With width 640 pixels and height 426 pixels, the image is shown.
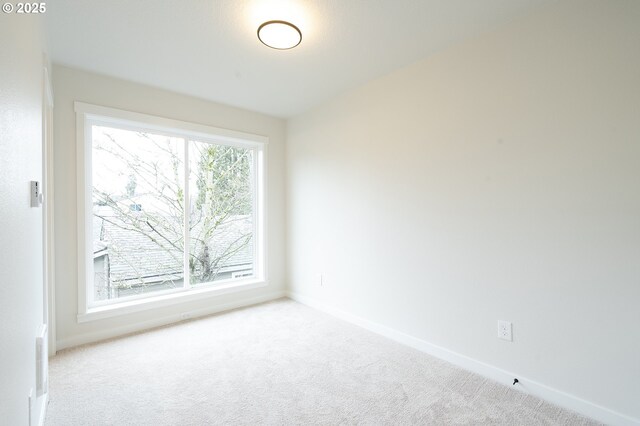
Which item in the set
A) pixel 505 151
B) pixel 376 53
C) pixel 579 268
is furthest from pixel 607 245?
pixel 376 53

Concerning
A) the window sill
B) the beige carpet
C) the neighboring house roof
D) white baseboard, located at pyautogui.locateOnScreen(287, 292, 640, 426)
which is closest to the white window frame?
the window sill

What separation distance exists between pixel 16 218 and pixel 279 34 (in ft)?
5.79

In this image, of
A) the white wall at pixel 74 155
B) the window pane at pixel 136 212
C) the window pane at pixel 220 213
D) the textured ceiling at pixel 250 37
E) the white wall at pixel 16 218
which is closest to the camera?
the white wall at pixel 16 218

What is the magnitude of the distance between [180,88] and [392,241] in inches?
103

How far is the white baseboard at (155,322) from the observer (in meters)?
2.63

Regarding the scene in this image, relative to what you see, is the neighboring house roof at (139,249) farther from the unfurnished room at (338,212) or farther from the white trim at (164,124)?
the white trim at (164,124)

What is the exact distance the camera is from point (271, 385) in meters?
2.06

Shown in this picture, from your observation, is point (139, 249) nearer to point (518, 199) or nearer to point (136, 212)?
point (136, 212)

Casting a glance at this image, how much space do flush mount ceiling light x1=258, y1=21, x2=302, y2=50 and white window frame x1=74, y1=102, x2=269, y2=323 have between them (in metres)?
1.59

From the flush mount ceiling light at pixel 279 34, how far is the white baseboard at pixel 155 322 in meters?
2.78

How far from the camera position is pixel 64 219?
2.60 meters

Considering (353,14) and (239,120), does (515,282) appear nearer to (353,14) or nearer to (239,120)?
(353,14)

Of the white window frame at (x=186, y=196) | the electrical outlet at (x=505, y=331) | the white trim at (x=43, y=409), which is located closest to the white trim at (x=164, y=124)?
the white window frame at (x=186, y=196)

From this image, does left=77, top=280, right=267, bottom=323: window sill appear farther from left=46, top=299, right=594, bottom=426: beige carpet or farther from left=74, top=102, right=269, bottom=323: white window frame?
left=46, top=299, right=594, bottom=426: beige carpet
